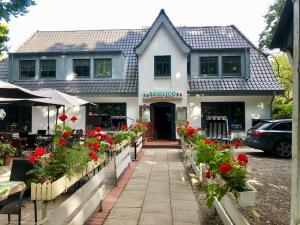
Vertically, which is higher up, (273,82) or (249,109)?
(273,82)

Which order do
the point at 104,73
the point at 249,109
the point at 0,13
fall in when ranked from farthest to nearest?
the point at 104,73 < the point at 249,109 < the point at 0,13

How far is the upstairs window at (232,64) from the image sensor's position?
20500mm

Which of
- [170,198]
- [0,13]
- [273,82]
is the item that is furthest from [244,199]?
[273,82]

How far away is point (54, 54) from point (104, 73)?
3.46 metres

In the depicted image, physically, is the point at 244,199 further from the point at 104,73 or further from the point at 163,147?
the point at 104,73

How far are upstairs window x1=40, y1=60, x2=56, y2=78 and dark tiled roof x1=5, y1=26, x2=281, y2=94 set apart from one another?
1.66 ft

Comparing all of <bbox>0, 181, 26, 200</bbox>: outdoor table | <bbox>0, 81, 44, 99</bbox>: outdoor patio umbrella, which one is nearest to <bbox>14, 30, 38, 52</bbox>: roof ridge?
<bbox>0, 81, 44, 99</bbox>: outdoor patio umbrella

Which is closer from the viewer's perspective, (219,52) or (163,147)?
(163,147)

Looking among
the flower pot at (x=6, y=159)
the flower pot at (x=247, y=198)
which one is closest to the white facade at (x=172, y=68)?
the flower pot at (x=6, y=159)

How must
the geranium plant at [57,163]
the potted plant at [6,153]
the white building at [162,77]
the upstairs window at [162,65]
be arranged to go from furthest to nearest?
the upstairs window at [162,65] < the white building at [162,77] < the potted plant at [6,153] < the geranium plant at [57,163]

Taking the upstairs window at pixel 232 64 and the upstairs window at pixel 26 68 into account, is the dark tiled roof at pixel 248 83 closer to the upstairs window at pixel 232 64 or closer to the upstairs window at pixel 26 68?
the upstairs window at pixel 232 64

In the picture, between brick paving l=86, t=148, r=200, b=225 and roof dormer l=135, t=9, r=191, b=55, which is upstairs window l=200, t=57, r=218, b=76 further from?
brick paving l=86, t=148, r=200, b=225

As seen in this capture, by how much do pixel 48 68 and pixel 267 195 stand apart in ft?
57.9

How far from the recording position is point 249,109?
19.4m
